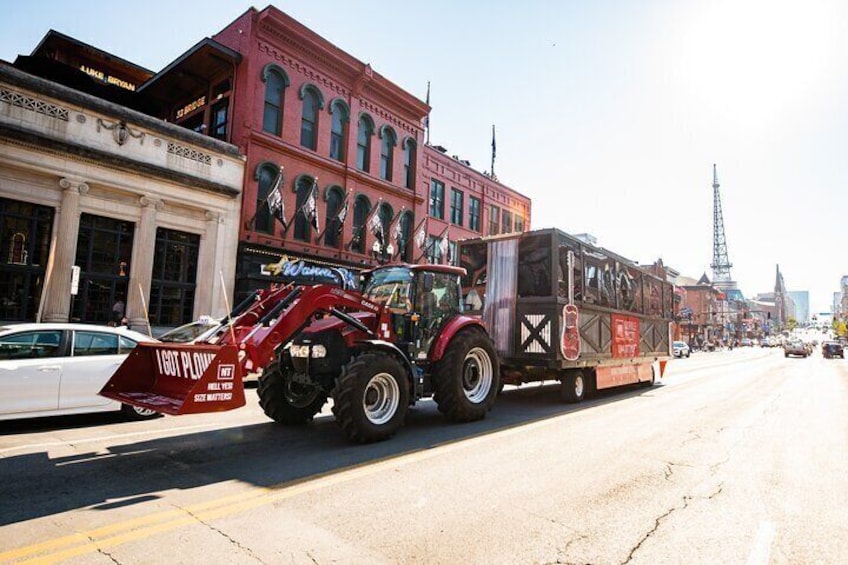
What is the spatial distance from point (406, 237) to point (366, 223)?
3911 mm

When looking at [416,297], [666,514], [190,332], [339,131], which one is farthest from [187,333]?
[339,131]

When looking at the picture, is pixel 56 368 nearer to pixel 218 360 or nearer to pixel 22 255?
pixel 218 360

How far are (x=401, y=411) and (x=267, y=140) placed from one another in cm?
1604

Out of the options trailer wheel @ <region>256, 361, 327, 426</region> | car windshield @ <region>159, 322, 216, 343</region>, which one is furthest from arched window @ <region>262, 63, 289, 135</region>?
trailer wheel @ <region>256, 361, 327, 426</region>

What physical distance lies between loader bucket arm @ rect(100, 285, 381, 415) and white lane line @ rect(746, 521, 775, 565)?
16.1 ft

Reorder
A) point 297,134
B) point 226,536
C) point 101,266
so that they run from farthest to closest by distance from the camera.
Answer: point 297,134 → point 101,266 → point 226,536

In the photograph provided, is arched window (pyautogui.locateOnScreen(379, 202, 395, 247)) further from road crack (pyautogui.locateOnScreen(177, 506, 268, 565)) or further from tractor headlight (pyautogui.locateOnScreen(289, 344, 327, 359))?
road crack (pyautogui.locateOnScreen(177, 506, 268, 565))

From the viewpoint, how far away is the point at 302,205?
20641 millimetres

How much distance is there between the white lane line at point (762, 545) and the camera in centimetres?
355

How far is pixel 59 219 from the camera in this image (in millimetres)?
14609

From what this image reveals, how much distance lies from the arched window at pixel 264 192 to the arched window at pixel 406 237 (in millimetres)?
7898

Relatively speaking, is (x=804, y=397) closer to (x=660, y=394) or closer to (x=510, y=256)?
(x=660, y=394)

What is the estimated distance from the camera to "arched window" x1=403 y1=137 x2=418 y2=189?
26719 millimetres

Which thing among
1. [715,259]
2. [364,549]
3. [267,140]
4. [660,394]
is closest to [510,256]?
[660,394]
